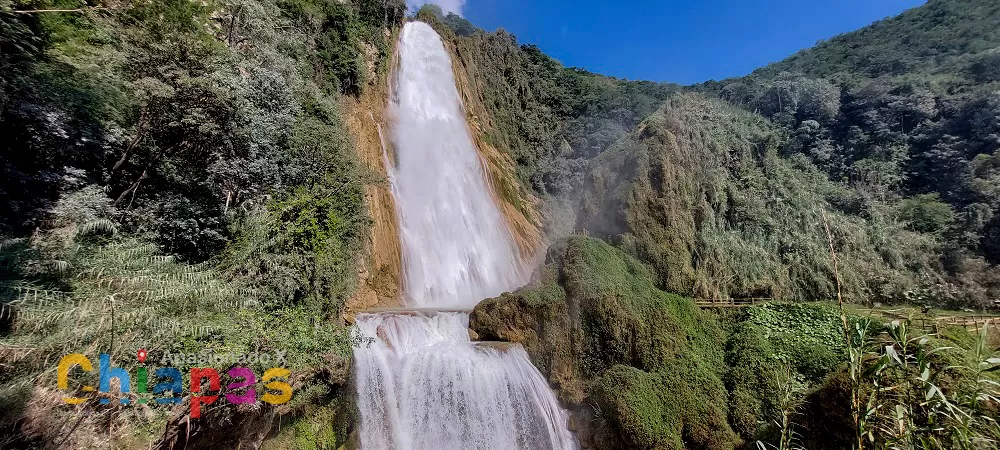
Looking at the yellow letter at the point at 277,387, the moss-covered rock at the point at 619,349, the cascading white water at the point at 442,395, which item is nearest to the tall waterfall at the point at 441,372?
the cascading white water at the point at 442,395

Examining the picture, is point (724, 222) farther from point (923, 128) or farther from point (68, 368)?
point (68, 368)

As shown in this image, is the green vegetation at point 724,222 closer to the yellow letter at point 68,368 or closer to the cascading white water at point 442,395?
the cascading white water at point 442,395

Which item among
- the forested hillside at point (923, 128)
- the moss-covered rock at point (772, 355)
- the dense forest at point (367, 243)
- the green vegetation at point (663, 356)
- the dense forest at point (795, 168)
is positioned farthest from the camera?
the forested hillside at point (923, 128)

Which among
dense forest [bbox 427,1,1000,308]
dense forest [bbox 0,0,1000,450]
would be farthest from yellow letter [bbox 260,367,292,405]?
dense forest [bbox 427,1,1000,308]

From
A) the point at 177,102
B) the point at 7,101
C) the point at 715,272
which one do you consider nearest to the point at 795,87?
the point at 715,272

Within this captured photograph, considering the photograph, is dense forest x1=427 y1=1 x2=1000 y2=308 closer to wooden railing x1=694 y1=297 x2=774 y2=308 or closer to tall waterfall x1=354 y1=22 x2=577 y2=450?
wooden railing x1=694 y1=297 x2=774 y2=308
